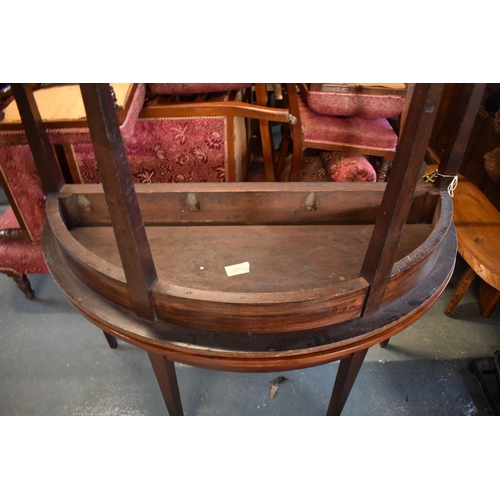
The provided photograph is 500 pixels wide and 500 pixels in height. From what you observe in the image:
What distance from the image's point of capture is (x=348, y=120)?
75.1 inches

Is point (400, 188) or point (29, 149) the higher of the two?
point (400, 188)

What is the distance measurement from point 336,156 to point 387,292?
1.23 m

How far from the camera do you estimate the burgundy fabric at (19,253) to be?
5.25 feet

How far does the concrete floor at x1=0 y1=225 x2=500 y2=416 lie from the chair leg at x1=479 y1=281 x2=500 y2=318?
0.04m

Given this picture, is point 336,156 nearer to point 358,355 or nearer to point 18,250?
point 358,355

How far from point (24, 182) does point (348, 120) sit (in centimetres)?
148

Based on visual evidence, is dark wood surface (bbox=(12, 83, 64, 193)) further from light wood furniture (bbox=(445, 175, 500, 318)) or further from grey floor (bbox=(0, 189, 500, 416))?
light wood furniture (bbox=(445, 175, 500, 318))

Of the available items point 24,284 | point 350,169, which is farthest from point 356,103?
point 24,284

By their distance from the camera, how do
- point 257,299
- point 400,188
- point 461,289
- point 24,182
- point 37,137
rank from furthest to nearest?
point 461,289 < point 24,182 < point 37,137 < point 257,299 < point 400,188

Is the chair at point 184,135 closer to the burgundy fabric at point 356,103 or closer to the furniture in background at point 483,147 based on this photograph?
the burgundy fabric at point 356,103

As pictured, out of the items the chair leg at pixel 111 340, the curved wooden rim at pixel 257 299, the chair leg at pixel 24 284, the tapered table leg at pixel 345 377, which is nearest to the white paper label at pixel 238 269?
the curved wooden rim at pixel 257 299

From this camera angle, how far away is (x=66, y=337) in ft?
5.61

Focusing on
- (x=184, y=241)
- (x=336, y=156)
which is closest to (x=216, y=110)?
(x=184, y=241)

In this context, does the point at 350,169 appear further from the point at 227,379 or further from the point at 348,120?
the point at 227,379
